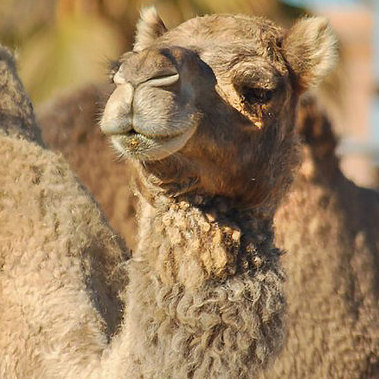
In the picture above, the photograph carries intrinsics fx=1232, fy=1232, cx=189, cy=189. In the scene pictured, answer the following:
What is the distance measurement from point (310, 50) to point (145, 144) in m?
1.02

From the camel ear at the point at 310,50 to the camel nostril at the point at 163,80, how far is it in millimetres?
795

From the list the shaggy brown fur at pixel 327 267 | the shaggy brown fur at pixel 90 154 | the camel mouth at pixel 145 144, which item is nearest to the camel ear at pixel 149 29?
the camel mouth at pixel 145 144

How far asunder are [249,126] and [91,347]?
0.84 m

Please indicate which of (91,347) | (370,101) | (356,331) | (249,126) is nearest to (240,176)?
(249,126)

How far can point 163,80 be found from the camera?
3.25m

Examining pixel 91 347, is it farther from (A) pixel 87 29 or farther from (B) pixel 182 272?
(A) pixel 87 29

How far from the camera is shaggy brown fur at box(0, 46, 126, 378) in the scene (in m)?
3.93

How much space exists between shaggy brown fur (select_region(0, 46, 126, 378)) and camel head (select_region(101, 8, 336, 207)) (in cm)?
47

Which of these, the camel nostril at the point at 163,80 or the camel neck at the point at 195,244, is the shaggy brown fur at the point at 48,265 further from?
the camel nostril at the point at 163,80

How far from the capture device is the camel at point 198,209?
3301mm

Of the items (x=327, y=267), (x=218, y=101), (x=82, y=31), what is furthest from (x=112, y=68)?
(x=82, y=31)

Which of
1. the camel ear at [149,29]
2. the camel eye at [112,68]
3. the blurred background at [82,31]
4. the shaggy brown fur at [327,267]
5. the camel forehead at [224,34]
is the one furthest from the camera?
the blurred background at [82,31]

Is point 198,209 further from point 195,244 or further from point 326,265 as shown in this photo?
point 326,265

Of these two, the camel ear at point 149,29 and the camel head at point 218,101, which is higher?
the camel head at point 218,101
